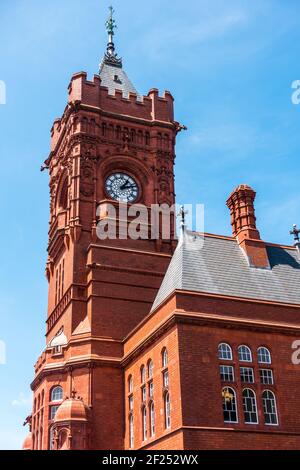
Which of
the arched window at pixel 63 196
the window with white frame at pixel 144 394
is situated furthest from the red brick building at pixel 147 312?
the window with white frame at pixel 144 394

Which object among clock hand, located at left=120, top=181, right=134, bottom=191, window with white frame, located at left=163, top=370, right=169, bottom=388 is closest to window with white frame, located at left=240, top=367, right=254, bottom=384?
window with white frame, located at left=163, top=370, right=169, bottom=388

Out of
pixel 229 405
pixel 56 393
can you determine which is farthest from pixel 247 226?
pixel 56 393

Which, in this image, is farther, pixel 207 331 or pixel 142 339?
pixel 142 339

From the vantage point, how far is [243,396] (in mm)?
31688

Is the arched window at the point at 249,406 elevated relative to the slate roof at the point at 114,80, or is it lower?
lower

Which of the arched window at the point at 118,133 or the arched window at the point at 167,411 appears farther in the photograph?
the arched window at the point at 118,133

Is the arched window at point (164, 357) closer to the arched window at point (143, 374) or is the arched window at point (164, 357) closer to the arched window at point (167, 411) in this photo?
the arched window at point (167, 411)

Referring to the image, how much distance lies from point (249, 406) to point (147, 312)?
1278cm

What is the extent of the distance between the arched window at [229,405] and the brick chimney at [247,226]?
9.95 m

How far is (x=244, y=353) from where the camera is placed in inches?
1296

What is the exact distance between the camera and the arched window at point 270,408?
31.6 meters

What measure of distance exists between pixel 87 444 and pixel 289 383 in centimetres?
1216

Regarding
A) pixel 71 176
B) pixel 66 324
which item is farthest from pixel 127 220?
pixel 66 324
